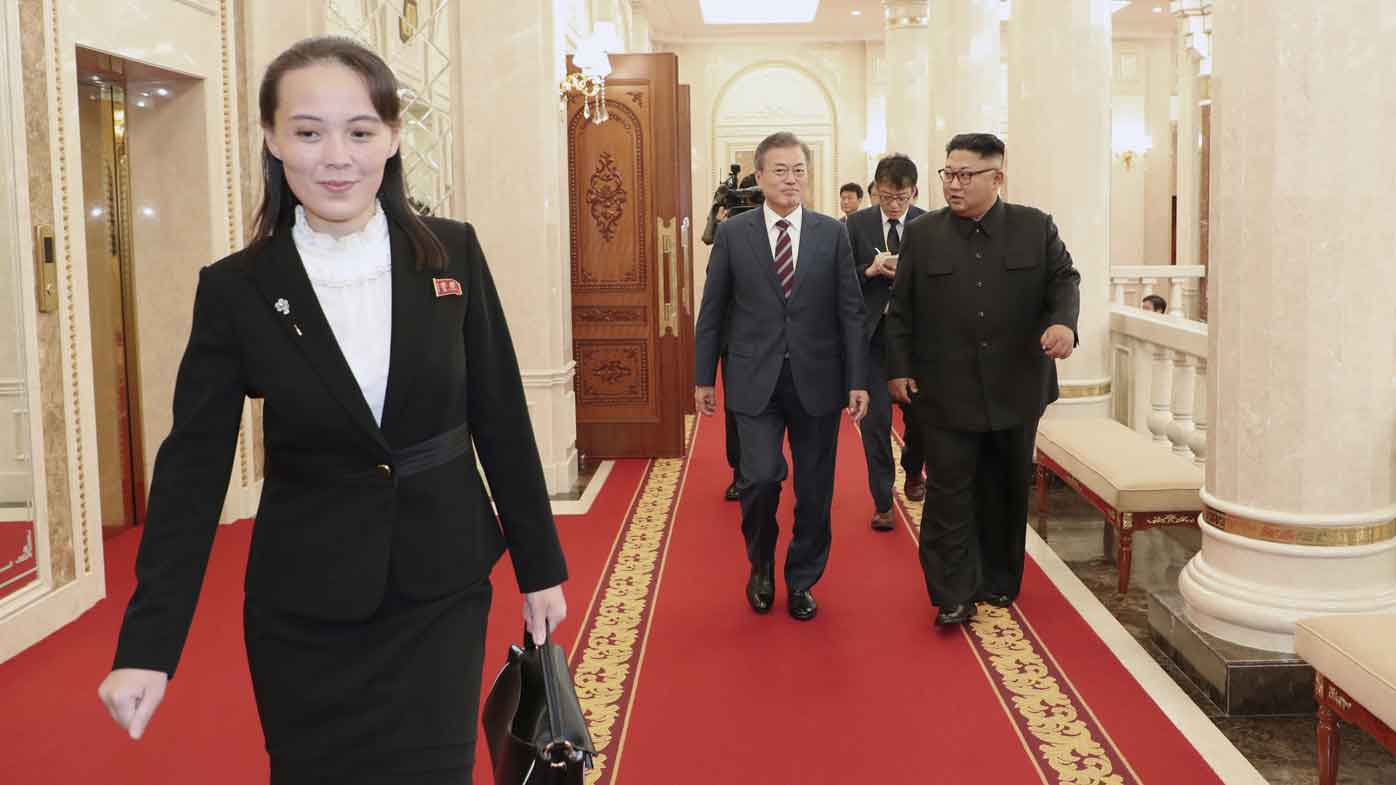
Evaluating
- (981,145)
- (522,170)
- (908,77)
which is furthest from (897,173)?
(908,77)

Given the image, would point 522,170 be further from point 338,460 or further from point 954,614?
point 338,460

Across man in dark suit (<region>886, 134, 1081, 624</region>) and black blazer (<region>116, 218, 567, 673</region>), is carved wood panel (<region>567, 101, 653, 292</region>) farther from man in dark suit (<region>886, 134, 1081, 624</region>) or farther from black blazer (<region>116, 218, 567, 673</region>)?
black blazer (<region>116, 218, 567, 673</region>)

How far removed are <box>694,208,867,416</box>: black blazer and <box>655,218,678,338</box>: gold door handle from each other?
336 centimetres

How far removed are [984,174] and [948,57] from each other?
5.78 meters

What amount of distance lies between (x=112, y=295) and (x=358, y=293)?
5097mm

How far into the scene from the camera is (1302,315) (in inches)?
151

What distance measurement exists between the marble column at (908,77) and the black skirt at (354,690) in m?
13.0

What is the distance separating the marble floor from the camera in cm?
344

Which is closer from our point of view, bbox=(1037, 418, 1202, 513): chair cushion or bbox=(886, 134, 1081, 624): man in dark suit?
bbox=(886, 134, 1081, 624): man in dark suit

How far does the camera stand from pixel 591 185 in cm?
818

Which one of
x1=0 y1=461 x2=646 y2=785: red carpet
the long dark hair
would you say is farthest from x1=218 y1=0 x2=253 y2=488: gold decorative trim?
the long dark hair

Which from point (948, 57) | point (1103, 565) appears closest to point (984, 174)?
point (1103, 565)

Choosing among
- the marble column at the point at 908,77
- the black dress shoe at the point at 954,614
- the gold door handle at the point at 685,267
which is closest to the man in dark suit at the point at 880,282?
the black dress shoe at the point at 954,614

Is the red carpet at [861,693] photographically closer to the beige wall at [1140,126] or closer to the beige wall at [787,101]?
the beige wall at [787,101]
